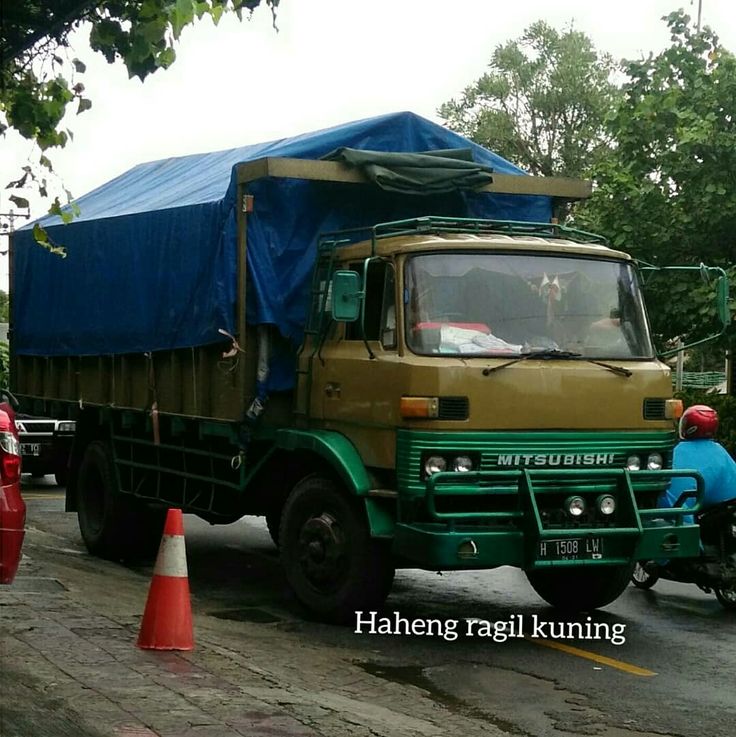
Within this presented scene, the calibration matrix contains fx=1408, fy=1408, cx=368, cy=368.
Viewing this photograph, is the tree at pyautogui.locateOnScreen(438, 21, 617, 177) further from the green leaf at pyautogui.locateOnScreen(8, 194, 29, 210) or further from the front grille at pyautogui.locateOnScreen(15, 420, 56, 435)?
the green leaf at pyautogui.locateOnScreen(8, 194, 29, 210)

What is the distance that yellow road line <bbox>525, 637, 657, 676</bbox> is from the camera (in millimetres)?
8000

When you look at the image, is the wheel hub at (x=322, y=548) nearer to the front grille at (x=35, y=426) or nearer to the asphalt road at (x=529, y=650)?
the asphalt road at (x=529, y=650)

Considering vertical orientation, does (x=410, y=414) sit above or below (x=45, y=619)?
above

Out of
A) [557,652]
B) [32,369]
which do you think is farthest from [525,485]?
[32,369]

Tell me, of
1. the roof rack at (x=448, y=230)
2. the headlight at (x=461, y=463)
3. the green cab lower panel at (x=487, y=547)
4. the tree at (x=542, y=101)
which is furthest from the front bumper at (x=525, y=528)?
the tree at (x=542, y=101)

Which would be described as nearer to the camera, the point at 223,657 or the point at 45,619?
the point at 223,657

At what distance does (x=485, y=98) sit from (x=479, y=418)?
155ft

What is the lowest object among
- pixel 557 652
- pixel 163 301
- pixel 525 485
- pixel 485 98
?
pixel 557 652

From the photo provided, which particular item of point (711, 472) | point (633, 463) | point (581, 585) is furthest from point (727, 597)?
point (633, 463)

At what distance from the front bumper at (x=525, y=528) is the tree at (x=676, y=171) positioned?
11.4 metres

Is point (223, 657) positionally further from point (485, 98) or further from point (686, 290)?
point (485, 98)

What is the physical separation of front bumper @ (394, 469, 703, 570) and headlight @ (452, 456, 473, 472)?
11 cm

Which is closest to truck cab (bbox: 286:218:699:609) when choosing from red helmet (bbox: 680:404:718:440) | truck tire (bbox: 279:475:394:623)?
truck tire (bbox: 279:475:394:623)

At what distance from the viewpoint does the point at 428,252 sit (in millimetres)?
8914
